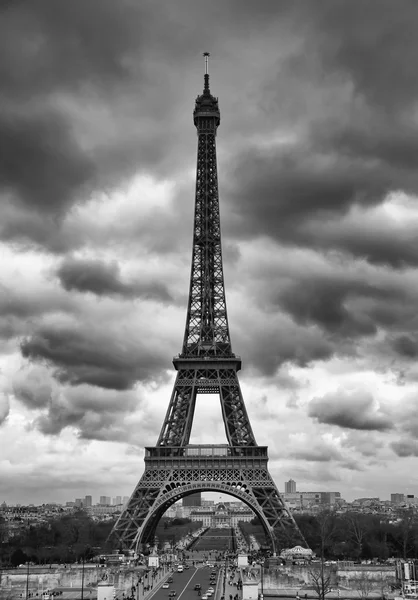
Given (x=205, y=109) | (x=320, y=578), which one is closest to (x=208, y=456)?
(x=320, y=578)

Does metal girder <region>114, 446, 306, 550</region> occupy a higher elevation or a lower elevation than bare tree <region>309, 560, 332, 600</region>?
higher

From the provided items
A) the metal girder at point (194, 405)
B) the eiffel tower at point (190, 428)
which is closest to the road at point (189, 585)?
the eiffel tower at point (190, 428)

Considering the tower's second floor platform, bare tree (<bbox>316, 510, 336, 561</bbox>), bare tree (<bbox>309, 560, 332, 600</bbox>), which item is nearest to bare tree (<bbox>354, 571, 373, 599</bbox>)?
bare tree (<bbox>309, 560, 332, 600</bbox>)

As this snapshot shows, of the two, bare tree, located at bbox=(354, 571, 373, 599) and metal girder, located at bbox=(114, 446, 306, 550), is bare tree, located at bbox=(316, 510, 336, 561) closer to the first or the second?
metal girder, located at bbox=(114, 446, 306, 550)

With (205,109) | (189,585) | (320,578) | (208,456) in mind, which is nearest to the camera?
(320,578)

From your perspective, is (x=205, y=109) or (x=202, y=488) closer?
(x=202, y=488)

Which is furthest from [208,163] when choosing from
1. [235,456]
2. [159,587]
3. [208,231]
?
[159,587]

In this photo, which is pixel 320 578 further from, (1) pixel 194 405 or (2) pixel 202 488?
(1) pixel 194 405

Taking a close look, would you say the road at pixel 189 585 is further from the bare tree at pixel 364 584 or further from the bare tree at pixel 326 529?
the bare tree at pixel 326 529

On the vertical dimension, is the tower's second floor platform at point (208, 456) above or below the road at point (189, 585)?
above
